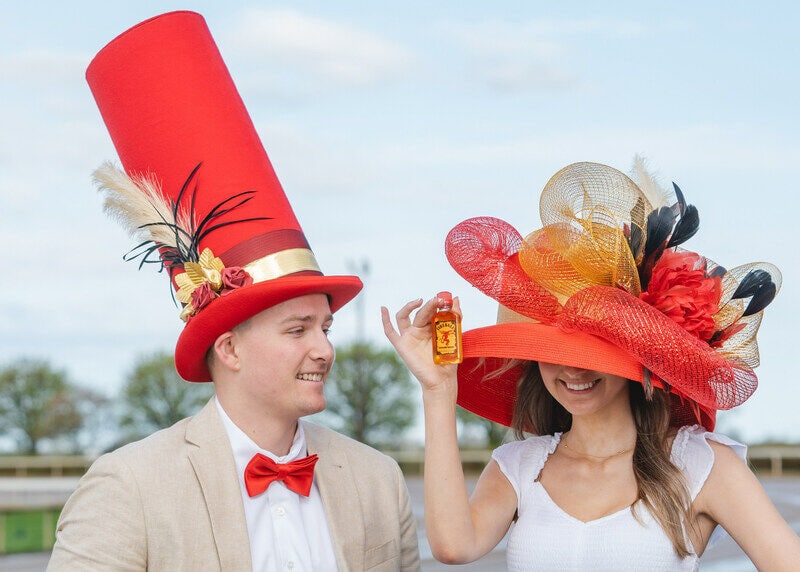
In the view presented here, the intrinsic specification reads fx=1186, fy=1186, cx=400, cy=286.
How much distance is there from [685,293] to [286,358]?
1.36 m

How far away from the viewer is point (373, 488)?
440 cm

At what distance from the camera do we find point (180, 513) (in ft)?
12.8

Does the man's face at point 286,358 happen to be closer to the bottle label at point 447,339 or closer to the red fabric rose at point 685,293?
the bottle label at point 447,339

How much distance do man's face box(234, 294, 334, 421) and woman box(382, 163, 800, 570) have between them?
0.88 ft

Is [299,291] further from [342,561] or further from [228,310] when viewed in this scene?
[342,561]

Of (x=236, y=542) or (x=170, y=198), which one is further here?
(x=170, y=198)

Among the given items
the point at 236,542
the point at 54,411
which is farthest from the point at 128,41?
the point at 54,411

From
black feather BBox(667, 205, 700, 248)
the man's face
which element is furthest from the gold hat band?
black feather BBox(667, 205, 700, 248)

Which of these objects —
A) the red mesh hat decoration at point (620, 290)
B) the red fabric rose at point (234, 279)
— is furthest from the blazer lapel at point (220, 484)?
the red mesh hat decoration at point (620, 290)

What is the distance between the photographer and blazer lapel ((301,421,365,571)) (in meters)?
4.13

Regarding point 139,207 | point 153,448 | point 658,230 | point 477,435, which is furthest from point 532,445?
point 477,435

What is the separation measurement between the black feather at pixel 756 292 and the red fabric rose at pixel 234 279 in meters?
1.70

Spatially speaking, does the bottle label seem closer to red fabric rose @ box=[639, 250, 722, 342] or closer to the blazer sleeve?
red fabric rose @ box=[639, 250, 722, 342]

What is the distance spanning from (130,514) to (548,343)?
147cm
